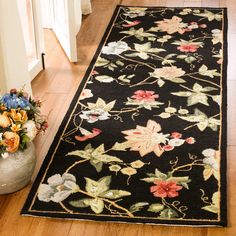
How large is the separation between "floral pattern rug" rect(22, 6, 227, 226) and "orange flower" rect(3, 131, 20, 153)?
0.92 ft

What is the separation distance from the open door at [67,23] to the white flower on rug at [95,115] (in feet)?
2.31

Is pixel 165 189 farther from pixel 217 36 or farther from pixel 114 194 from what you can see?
pixel 217 36

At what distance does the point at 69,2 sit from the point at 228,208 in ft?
5.82

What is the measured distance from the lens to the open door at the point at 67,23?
3531 millimetres

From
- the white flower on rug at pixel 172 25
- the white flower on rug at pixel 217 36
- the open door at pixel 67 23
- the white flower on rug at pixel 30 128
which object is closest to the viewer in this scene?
the white flower on rug at pixel 30 128

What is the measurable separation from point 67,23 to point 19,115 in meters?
1.39

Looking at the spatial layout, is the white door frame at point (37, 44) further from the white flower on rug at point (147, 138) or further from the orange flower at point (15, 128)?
the orange flower at point (15, 128)

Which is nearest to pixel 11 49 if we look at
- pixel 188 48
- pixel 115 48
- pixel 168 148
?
pixel 168 148

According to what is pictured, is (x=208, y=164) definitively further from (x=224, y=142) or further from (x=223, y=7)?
(x=223, y=7)

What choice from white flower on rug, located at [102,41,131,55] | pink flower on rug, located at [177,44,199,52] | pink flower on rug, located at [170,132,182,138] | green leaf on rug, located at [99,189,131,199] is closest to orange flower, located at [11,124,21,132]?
green leaf on rug, located at [99,189,131,199]

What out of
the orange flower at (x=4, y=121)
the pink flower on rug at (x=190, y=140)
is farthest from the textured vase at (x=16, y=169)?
the pink flower on rug at (x=190, y=140)

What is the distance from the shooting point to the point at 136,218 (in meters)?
2.30

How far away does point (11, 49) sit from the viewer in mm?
2711

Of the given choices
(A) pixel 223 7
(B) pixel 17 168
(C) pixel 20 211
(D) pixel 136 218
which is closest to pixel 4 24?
(B) pixel 17 168
